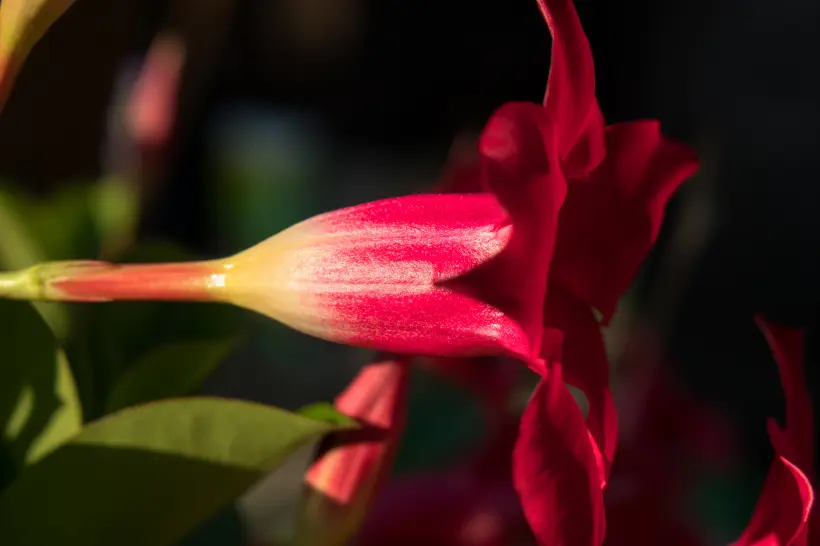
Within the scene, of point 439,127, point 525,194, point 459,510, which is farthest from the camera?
point 439,127

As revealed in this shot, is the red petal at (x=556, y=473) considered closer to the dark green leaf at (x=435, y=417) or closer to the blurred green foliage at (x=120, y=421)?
the blurred green foliage at (x=120, y=421)

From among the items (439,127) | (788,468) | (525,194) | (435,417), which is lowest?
(435,417)

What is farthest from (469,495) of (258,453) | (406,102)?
(406,102)

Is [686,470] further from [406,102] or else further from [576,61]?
[406,102]

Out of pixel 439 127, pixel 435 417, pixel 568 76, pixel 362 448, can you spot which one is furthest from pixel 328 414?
pixel 439 127

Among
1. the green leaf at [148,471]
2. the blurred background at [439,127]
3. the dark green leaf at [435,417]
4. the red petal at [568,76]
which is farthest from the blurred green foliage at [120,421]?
the blurred background at [439,127]

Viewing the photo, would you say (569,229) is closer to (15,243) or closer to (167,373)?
(167,373)

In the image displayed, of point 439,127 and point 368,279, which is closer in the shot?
point 368,279
